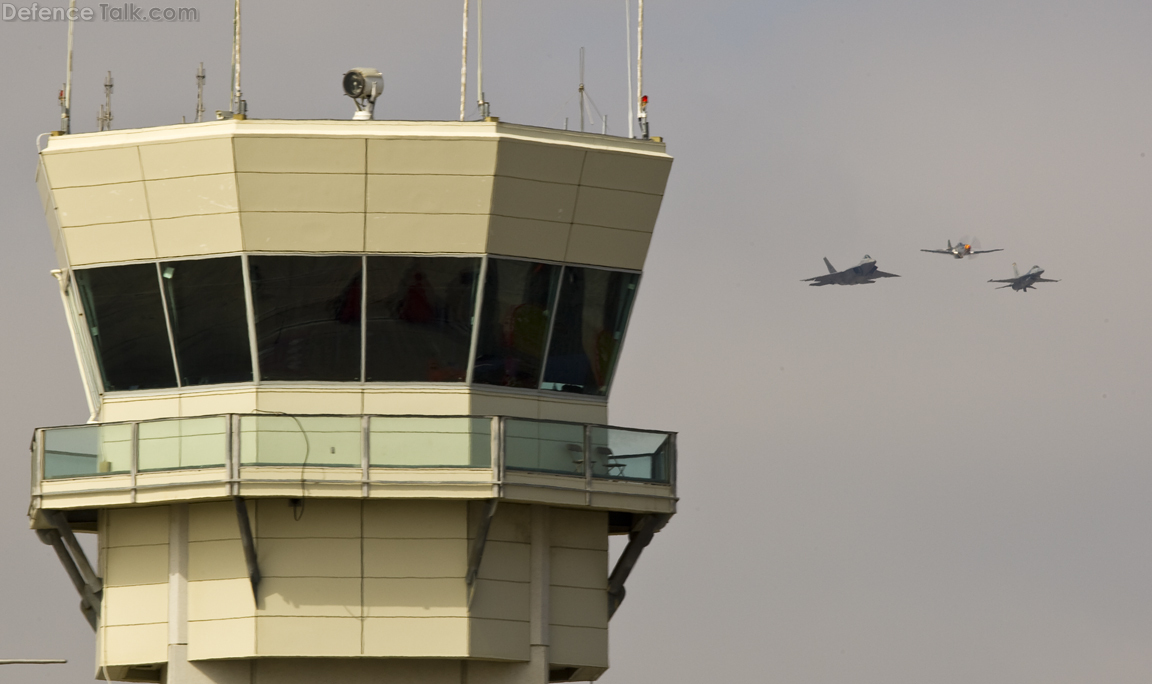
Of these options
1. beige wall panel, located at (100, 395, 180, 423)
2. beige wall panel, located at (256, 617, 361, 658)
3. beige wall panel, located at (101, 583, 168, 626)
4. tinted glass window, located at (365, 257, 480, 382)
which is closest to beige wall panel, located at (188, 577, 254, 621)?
beige wall panel, located at (256, 617, 361, 658)

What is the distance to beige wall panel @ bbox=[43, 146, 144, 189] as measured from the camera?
115 feet

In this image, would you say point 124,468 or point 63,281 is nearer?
point 124,468

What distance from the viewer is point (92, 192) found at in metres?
35.5

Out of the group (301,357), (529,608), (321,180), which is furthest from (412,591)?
(321,180)

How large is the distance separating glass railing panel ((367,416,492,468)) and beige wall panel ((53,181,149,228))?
17.7 feet

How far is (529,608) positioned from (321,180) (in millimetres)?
7782

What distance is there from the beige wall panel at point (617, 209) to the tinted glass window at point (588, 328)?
0.83 meters

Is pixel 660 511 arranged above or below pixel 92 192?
below

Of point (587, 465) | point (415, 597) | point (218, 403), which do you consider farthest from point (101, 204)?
point (587, 465)

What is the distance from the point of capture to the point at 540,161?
3519 cm

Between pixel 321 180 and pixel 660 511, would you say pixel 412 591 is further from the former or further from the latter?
pixel 321 180

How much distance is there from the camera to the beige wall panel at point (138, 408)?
35438mm

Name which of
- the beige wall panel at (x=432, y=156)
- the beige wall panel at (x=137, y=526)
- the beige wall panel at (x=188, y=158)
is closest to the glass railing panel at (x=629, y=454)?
the beige wall panel at (x=432, y=156)

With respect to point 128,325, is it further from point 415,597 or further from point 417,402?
point 415,597
